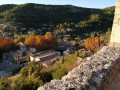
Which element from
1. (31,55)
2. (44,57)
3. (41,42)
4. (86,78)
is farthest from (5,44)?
(86,78)

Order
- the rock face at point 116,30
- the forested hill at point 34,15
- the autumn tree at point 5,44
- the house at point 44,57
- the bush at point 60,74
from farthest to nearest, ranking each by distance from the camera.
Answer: the forested hill at point 34,15 < the autumn tree at point 5,44 < the house at point 44,57 < the bush at point 60,74 < the rock face at point 116,30

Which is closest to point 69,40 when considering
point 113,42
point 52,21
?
point 52,21

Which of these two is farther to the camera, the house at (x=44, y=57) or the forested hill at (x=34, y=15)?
the forested hill at (x=34, y=15)

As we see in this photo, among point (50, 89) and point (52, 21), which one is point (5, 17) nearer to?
point (52, 21)

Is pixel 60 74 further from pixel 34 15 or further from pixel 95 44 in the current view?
pixel 34 15

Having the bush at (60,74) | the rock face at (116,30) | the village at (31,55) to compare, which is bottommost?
the village at (31,55)

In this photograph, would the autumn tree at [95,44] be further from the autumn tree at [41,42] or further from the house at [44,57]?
the autumn tree at [41,42]

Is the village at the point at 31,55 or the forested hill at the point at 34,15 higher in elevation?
the forested hill at the point at 34,15

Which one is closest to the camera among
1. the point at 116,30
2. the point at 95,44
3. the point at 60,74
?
the point at 116,30

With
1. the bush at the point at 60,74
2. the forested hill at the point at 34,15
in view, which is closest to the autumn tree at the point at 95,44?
the bush at the point at 60,74

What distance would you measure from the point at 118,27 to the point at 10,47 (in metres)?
23.8

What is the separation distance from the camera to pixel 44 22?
4778 centimetres

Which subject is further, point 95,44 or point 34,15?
point 34,15

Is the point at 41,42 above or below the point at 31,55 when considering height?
above
